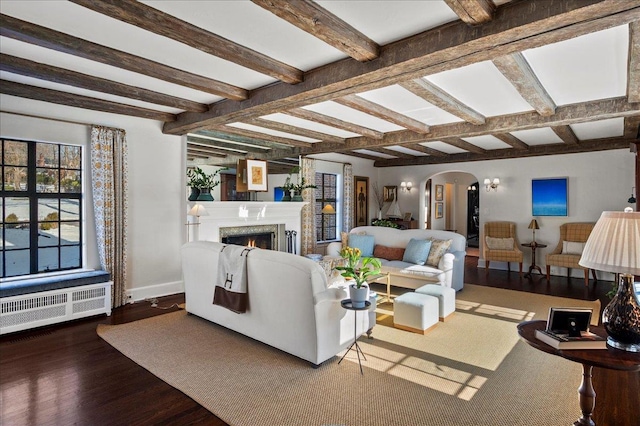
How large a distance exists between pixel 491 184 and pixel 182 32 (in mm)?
7244

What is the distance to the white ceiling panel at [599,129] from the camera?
17.0 ft

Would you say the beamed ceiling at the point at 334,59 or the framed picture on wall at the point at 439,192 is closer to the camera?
the beamed ceiling at the point at 334,59

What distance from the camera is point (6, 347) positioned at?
3.50 m

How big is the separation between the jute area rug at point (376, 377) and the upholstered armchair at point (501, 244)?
3.25m

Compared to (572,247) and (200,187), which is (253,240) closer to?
(200,187)

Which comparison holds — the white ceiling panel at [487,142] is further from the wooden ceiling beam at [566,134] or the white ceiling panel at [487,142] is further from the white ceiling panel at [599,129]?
the white ceiling panel at [599,129]

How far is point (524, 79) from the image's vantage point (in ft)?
10.2

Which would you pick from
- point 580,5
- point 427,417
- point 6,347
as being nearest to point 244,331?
point 427,417

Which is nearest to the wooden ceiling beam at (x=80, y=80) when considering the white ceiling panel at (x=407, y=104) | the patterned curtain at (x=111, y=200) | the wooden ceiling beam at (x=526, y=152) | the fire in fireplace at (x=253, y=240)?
the patterned curtain at (x=111, y=200)

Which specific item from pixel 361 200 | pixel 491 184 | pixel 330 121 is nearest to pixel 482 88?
pixel 330 121

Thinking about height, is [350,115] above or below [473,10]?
above

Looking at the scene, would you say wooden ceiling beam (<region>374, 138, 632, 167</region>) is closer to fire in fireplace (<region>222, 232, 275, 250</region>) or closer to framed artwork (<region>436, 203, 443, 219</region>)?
framed artwork (<region>436, 203, 443, 219</region>)

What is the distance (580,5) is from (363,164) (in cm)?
748

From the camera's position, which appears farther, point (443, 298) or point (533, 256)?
point (533, 256)
